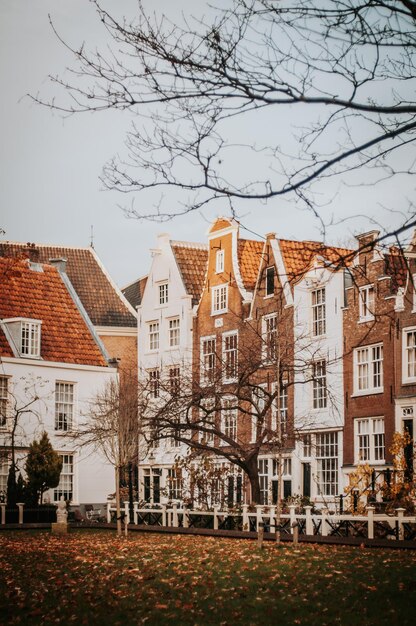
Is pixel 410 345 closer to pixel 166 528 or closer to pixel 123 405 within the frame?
pixel 166 528

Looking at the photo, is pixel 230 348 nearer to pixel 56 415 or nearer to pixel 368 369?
pixel 56 415

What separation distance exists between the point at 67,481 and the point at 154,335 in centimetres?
922

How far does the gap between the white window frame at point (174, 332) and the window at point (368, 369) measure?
13614 mm

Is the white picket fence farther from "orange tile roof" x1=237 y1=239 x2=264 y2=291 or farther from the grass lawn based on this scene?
"orange tile roof" x1=237 y1=239 x2=264 y2=291

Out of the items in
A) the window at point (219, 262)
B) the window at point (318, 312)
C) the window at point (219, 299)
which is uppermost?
the window at point (219, 262)

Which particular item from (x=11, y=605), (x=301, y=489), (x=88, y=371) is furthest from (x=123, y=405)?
(x=11, y=605)

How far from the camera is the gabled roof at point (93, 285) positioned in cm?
6100

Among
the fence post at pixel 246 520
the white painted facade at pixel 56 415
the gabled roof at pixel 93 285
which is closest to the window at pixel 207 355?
the white painted facade at pixel 56 415

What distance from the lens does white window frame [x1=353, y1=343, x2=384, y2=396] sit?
126ft

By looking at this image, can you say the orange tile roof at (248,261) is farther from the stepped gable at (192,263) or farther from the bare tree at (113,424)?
the bare tree at (113,424)

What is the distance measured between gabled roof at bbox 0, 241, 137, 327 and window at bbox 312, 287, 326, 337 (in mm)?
20638

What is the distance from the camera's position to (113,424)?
44.0 metres

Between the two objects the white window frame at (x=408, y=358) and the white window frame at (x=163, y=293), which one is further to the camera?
the white window frame at (x=163, y=293)

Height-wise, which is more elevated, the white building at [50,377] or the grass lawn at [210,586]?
the white building at [50,377]
